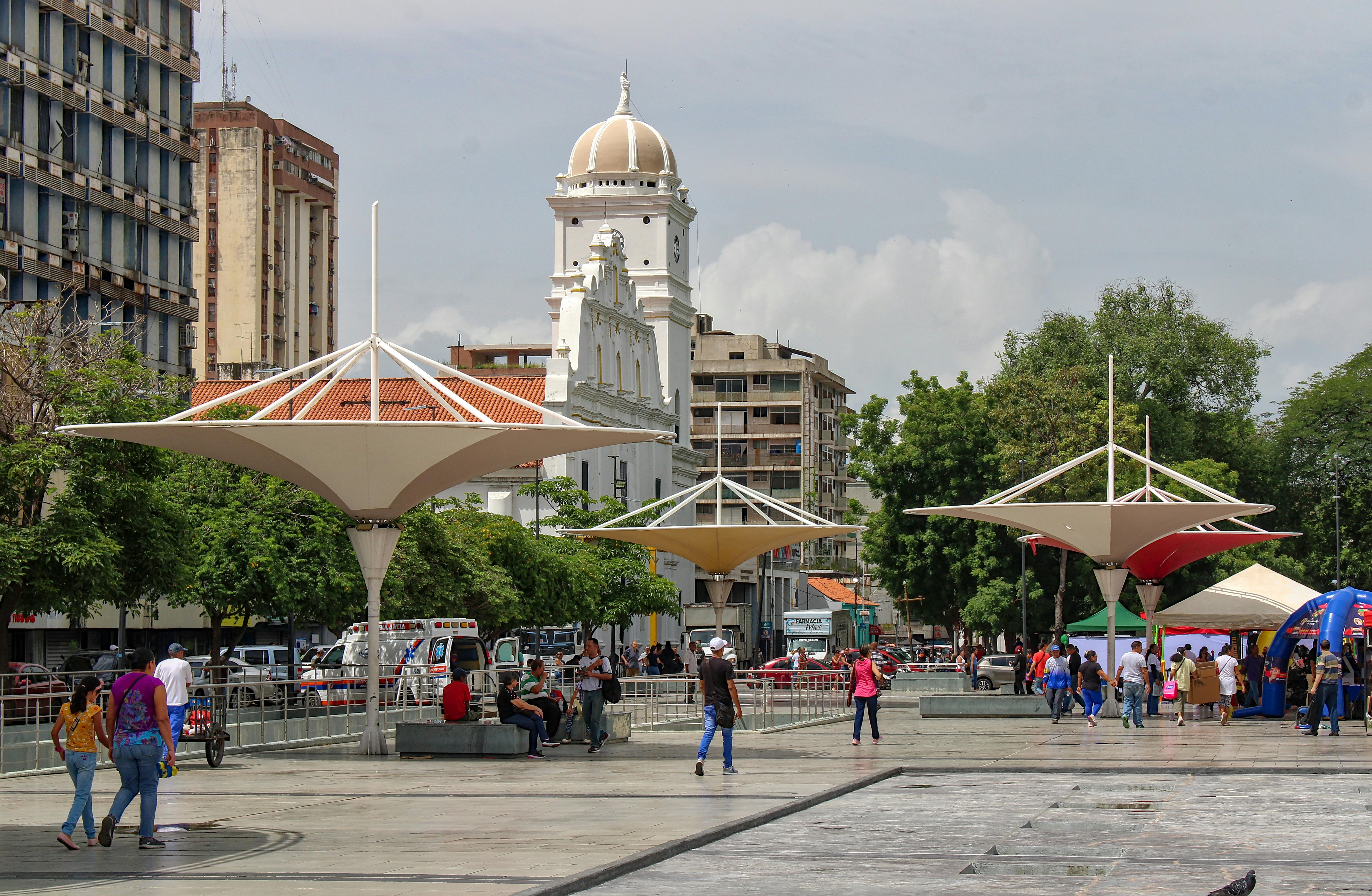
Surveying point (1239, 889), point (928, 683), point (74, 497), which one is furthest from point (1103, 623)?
point (1239, 889)

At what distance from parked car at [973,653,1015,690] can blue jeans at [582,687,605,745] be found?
30737mm

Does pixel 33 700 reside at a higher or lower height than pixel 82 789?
higher

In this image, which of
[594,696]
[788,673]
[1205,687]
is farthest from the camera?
[788,673]

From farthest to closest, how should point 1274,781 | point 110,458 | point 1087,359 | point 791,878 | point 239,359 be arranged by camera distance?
point 239,359 < point 1087,359 < point 110,458 < point 1274,781 < point 791,878

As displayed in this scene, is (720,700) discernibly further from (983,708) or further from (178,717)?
(983,708)

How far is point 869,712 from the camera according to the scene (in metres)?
25.2

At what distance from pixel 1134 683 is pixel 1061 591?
1050 inches

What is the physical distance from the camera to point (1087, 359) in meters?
62.2

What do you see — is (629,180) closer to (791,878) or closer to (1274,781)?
(1274,781)

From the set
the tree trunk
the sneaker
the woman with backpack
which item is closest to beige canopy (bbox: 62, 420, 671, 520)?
the woman with backpack

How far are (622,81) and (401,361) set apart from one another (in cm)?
6071

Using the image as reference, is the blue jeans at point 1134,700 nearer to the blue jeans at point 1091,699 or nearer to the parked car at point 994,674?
the blue jeans at point 1091,699

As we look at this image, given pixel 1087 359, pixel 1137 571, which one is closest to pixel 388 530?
pixel 1137 571

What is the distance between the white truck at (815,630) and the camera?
6956 centimetres
